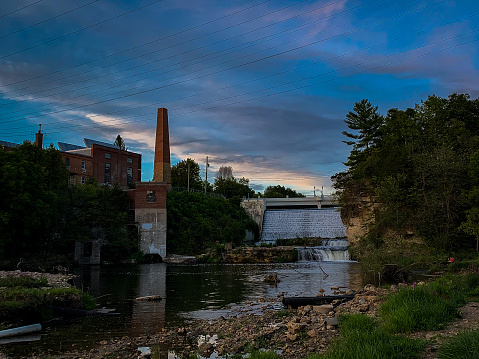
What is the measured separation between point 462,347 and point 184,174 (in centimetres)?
7993

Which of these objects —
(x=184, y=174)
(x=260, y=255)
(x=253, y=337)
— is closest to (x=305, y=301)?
(x=253, y=337)

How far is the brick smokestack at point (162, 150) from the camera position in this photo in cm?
6097

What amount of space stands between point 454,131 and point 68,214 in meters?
40.1

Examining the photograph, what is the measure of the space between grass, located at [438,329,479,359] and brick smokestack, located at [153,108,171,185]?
5560 centimetres

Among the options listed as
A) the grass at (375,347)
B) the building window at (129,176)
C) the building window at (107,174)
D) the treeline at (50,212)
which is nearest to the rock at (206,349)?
the grass at (375,347)

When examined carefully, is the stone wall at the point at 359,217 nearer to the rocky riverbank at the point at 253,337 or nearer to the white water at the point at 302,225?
the white water at the point at 302,225

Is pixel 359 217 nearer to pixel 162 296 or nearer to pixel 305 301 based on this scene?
pixel 162 296

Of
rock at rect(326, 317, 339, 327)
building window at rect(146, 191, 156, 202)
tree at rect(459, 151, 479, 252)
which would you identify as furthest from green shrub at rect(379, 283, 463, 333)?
building window at rect(146, 191, 156, 202)

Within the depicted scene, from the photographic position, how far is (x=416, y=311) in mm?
9500

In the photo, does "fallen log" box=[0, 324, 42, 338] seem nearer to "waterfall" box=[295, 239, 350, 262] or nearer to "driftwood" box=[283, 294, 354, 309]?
"driftwood" box=[283, 294, 354, 309]

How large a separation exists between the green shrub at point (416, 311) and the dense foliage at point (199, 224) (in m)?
42.4

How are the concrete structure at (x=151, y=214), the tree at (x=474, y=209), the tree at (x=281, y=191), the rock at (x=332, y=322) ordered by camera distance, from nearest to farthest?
the rock at (x=332, y=322), the tree at (x=474, y=209), the concrete structure at (x=151, y=214), the tree at (x=281, y=191)

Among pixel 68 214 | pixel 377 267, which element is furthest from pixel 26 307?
pixel 68 214

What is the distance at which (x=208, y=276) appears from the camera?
31.2 m
